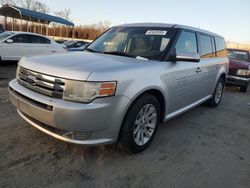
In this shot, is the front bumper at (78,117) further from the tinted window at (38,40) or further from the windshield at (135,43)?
the tinted window at (38,40)

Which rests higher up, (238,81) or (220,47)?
(220,47)

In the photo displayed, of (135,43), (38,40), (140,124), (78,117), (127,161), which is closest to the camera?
(78,117)

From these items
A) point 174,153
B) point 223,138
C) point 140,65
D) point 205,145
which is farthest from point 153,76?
point 223,138

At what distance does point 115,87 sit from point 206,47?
3.09 m

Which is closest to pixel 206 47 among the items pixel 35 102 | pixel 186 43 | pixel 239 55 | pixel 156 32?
pixel 186 43

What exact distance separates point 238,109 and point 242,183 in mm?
3886

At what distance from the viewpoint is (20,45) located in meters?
10.6

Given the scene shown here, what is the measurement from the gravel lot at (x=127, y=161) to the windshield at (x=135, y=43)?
1.38 m

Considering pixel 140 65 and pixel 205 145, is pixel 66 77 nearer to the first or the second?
pixel 140 65

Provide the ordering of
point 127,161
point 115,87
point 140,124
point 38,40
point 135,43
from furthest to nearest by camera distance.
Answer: point 38,40 → point 135,43 → point 140,124 → point 127,161 → point 115,87

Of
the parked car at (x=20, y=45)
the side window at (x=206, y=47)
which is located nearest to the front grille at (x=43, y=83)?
the side window at (x=206, y=47)

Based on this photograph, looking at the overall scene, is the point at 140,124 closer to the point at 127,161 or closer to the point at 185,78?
the point at 127,161

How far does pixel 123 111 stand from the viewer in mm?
2932

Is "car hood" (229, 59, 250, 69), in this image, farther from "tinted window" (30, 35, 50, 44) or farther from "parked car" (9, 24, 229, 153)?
"tinted window" (30, 35, 50, 44)
